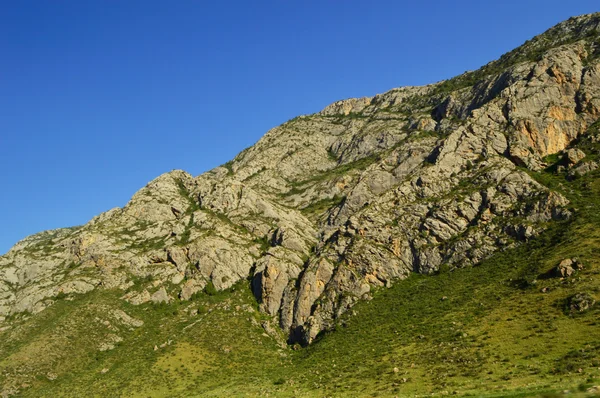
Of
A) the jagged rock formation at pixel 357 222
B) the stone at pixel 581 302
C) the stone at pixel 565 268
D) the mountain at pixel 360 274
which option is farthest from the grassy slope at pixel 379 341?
the jagged rock formation at pixel 357 222

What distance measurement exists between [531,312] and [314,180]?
11593cm

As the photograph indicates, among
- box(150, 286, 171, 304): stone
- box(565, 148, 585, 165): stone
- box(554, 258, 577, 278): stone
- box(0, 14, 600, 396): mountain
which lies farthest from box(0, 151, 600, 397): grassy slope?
box(565, 148, 585, 165): stone

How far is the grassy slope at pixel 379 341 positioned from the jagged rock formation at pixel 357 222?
5.80 metres

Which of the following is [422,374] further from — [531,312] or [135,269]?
[135,269]

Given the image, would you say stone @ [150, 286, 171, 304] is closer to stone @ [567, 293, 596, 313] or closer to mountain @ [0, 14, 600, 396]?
mountain @ [0, 14, 600, 396]

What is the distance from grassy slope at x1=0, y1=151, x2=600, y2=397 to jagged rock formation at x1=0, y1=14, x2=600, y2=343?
5.80 metres

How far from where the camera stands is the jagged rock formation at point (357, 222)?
320ft

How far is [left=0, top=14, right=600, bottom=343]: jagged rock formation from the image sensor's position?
97.4m

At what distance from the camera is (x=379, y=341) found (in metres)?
75.4

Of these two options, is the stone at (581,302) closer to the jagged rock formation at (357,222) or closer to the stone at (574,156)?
the jagged rock formation at (357,222)

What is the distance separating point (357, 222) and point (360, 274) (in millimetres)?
16292

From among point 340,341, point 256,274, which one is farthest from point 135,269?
point 340,341

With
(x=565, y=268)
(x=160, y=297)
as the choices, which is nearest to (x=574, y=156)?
(x=565, y=268)

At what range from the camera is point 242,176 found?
17875 cm
